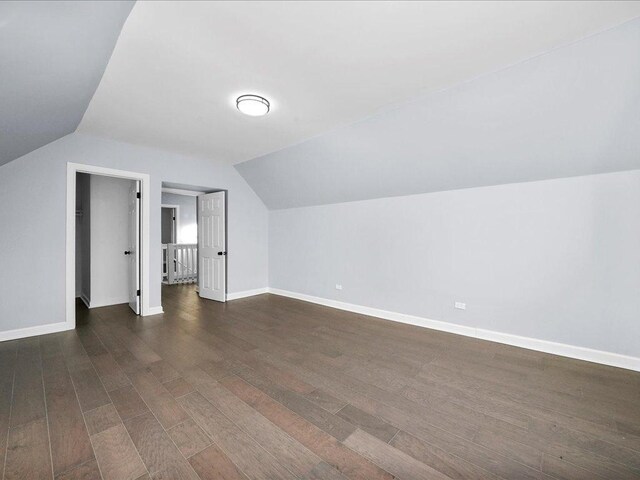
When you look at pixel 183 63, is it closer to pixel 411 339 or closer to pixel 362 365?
A: pixel 362 365

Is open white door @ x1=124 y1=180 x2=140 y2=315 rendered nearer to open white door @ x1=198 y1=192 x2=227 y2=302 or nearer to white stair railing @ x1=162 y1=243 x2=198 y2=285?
open white door @ x1=198 y1=192 x2=227 y2=302

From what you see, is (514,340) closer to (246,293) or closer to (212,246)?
(246,293)

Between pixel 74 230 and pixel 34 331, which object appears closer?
pixel 34 331

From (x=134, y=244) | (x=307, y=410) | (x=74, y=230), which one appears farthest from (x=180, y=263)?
(x=307, y=410)

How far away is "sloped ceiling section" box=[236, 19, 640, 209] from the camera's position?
6.48 ft

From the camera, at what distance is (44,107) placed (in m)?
2.34

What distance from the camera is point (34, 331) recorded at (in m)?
3.23

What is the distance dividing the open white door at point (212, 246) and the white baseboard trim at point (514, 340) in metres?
2.35

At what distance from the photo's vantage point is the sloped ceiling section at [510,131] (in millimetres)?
1976

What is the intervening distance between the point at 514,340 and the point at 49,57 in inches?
187

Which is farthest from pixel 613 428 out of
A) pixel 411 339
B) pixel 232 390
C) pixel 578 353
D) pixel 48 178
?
pixel 48 178

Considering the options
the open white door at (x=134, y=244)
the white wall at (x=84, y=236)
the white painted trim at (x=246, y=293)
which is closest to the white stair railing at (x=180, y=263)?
the white wall at (x=84, y=236)

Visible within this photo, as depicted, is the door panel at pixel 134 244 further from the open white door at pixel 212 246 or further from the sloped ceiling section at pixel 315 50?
the sloped ceiling section at pixel 315 50

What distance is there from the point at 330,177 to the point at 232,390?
316cm
